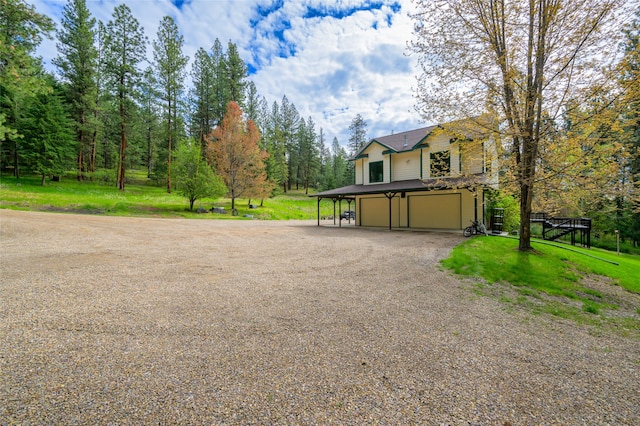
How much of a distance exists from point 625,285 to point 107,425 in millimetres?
9566

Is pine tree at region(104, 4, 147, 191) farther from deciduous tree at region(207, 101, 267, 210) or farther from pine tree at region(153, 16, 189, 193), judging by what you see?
deciduous tree at region(207, 101, 267, 210)

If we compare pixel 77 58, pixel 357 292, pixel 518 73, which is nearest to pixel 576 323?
pixel 357 292

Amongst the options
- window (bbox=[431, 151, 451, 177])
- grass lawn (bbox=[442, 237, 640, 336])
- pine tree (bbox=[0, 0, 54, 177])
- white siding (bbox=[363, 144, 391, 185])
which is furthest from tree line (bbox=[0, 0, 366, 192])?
grass lawn (bbox=[442, 237, 640, 336])

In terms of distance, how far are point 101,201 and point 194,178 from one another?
6.65 m

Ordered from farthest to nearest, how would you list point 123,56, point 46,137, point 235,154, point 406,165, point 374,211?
point 123,56 → point 235,154 → point 46,137 → point 374,211 → point 406,165

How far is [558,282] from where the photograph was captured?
19.7 ft

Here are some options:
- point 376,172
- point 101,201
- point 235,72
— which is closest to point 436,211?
point 376,172

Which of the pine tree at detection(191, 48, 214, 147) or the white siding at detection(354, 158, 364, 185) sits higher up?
the pine tree at detection(191, 48, 214, 147)

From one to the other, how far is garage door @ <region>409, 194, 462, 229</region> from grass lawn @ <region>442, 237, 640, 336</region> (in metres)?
6.30

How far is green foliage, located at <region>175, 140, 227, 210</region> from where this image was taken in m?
21.8

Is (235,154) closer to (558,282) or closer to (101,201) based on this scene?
(101,201)

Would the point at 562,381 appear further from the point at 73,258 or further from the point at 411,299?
the point at 73,258

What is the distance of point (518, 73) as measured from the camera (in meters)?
7.16

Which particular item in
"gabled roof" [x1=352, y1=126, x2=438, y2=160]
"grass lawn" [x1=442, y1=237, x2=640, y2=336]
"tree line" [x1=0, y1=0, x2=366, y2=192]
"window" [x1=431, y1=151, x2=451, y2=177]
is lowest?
"grass lawn" [x1=442, y1=237, x2=640, y2=336]
